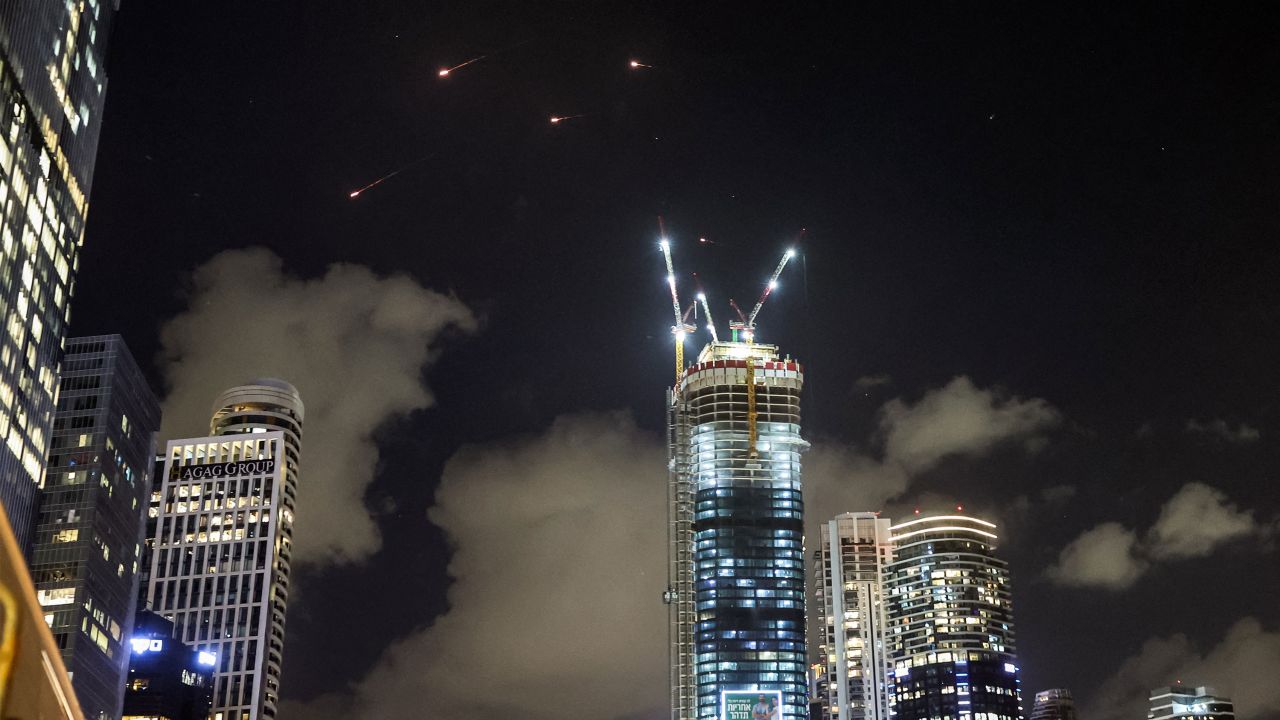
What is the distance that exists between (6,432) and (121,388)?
54500 millimetres

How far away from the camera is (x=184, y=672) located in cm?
19925

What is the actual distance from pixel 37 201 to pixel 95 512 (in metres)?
47.8

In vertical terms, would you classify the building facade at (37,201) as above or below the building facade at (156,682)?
above

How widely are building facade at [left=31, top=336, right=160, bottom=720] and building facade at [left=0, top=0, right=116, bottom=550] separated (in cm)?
1922

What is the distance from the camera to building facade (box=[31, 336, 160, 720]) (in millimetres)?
139000

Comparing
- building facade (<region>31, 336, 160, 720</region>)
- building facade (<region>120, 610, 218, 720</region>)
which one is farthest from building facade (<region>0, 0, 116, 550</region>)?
building facade (<region>120, 610, 218, 720</region>)

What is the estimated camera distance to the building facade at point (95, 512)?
13900 centimetres

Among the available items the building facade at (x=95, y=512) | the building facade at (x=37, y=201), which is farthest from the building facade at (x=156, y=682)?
the building facade at (x=37, y=201)

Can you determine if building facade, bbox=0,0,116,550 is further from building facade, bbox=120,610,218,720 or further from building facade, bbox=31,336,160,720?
building facade, bbox=120,610,218,720

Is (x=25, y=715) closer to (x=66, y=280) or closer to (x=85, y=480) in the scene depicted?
(x=66, y=280)

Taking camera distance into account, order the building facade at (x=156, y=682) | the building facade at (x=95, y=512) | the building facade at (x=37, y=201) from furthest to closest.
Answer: the building facade at (x=156, y=682), the building facade at (x=95, y=512), the building facade at (x=37, y=201)

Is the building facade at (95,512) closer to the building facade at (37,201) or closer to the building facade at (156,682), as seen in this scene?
the building facade at (37,201)

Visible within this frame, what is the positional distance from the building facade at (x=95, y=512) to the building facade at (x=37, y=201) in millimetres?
19223

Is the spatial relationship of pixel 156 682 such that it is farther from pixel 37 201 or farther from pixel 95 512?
pixel 37 201
